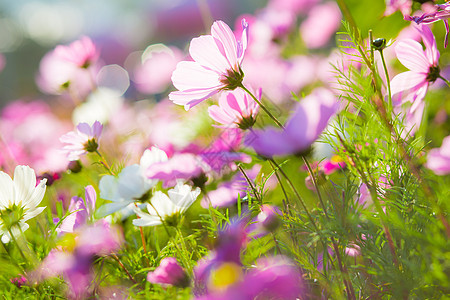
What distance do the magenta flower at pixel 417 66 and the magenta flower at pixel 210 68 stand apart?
0.13 meters

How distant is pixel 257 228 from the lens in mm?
350

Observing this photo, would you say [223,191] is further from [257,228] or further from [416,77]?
[416,77]

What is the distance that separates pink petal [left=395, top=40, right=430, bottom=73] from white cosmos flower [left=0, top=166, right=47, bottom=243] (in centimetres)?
31

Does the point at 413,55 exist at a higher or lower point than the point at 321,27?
lower

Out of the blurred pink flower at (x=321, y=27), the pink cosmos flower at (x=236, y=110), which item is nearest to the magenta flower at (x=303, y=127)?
the pink cosmos flower at (x=236, y=110)

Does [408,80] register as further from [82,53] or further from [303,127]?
[82,53]

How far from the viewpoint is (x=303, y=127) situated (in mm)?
265

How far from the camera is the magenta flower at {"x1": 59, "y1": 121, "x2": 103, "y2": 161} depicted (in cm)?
49

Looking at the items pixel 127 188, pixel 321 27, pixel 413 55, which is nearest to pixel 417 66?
pixel 413 55

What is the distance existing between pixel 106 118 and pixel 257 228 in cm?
73

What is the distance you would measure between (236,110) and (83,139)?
0.68ft

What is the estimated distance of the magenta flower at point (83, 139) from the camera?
488 millimetres

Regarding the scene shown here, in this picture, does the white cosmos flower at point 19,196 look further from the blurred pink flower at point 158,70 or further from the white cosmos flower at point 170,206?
the blurred pink flower at point 158,70

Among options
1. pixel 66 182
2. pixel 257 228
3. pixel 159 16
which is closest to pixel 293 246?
pixel 257 228
